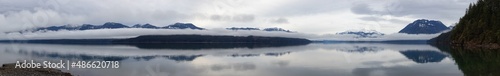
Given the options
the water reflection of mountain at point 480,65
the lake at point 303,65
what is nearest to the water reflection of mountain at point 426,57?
the lake at point 303,65

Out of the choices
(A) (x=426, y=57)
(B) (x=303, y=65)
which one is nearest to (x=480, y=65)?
(B) (x=303, y=65)

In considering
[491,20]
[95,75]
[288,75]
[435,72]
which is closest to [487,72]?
[435,72]

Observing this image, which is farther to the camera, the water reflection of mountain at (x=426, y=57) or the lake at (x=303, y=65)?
the water reflection of mountain at (x=426, y=57)

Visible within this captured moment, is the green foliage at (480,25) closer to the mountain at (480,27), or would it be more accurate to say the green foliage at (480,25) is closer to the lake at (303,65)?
the mountain at (480,27)

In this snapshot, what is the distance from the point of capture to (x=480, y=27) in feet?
537

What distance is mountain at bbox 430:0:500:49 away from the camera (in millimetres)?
147750

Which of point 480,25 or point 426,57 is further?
point 480,25

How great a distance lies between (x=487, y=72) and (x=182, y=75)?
32762 millimetres

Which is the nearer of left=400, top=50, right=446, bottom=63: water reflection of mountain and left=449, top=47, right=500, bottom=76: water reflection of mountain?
left=449, top=47, right=500, bottom=76: water reflection of mountain

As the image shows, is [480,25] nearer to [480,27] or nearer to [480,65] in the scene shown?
[480,27]

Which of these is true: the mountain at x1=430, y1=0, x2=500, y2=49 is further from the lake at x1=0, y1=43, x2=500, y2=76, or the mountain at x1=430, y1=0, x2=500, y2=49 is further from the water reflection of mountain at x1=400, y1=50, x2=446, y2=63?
the lake at x1=0, y1=43, x2=500, y2=76

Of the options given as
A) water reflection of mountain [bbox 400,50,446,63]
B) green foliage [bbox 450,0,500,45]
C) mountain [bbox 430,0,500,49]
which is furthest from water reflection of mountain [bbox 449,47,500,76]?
green foliage [bbox 450,0,500,45]

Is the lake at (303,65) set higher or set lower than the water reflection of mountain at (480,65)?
lower

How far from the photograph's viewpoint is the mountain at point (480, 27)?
14775cm
